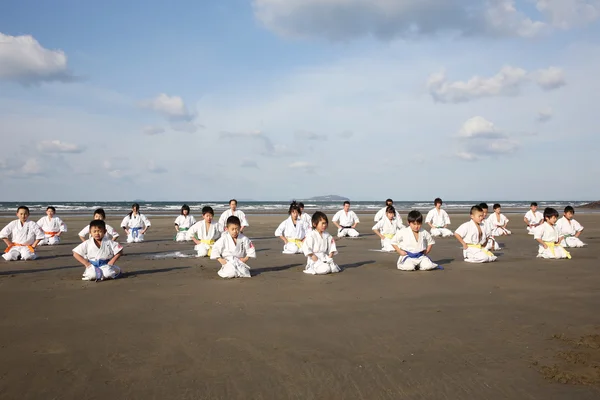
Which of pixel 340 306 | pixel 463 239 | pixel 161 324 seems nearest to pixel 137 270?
pixel 161 324

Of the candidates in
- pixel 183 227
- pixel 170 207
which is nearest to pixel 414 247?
pixel 183 227

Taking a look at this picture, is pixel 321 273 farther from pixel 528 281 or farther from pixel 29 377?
pixel 29 377

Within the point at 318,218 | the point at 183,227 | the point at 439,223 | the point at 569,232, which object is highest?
the point at 318,218

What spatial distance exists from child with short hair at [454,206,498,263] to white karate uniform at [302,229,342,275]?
3278 mm

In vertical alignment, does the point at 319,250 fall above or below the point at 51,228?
below

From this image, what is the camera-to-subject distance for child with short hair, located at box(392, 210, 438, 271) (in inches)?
357

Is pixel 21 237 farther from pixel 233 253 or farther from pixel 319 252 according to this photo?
pixel 319 252

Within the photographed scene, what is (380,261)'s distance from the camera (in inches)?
419

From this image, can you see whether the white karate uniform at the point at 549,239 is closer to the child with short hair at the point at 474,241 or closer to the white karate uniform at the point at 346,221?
the child with short hair at the point at 474,241

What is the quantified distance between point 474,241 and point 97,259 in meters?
8.13

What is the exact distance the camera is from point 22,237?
11242 mm

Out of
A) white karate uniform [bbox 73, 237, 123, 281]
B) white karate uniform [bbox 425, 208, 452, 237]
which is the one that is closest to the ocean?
white karate uniform [bbox 425, 208, 452, 237]

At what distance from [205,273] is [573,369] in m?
6.62

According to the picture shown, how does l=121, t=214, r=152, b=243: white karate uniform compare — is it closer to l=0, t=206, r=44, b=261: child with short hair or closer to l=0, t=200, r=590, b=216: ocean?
l=0, t=206, r=44, b=261: child with short hair
